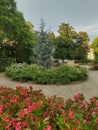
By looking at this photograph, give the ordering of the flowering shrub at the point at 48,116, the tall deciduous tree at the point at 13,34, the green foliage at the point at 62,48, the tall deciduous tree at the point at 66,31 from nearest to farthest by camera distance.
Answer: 1. the flowering shrub at the point at 48,116
2. the tall deciduous tree at the point at 13,34
3. the green foliage at the point at 62,48
4. the tall deciduous tree at the point at 66,31

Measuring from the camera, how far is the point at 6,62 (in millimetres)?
23906

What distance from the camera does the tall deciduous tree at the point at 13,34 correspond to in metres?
24.4

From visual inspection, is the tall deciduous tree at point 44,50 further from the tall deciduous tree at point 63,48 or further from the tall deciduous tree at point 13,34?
the tall deciduous tree at point 63,48

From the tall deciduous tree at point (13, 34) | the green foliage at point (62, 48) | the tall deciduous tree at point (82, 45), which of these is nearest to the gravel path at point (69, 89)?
the tall deciduous tree at point (13, 34)

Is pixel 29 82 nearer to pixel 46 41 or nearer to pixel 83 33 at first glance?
pixel 46 41

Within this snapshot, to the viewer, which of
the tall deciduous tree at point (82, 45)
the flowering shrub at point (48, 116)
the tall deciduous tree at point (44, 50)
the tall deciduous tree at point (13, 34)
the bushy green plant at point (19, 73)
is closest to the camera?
the flowering shrub at point (48, 116)

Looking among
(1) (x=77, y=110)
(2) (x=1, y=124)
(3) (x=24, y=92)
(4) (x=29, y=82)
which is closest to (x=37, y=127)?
(2) (x=1, y=124)

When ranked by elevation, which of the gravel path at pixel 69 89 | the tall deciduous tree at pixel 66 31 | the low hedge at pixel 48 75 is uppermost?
the tall deciduous tree at pixel 66 31

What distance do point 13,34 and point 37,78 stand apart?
10850 mm

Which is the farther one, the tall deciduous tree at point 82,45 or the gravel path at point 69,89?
the tall deciduous tree at point 82,45

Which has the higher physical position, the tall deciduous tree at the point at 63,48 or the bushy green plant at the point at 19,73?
the tall deciduous tree at the point at 63,48

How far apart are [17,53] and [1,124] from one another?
2591 centimetres

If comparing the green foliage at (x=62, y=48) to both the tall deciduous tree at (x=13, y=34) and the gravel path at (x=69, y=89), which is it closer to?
the tall deciduous tree at (x=13, y=34)

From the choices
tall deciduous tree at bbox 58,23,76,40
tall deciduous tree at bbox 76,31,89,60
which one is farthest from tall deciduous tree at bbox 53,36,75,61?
tall deciduous tree at bbox 58,23,76,40
